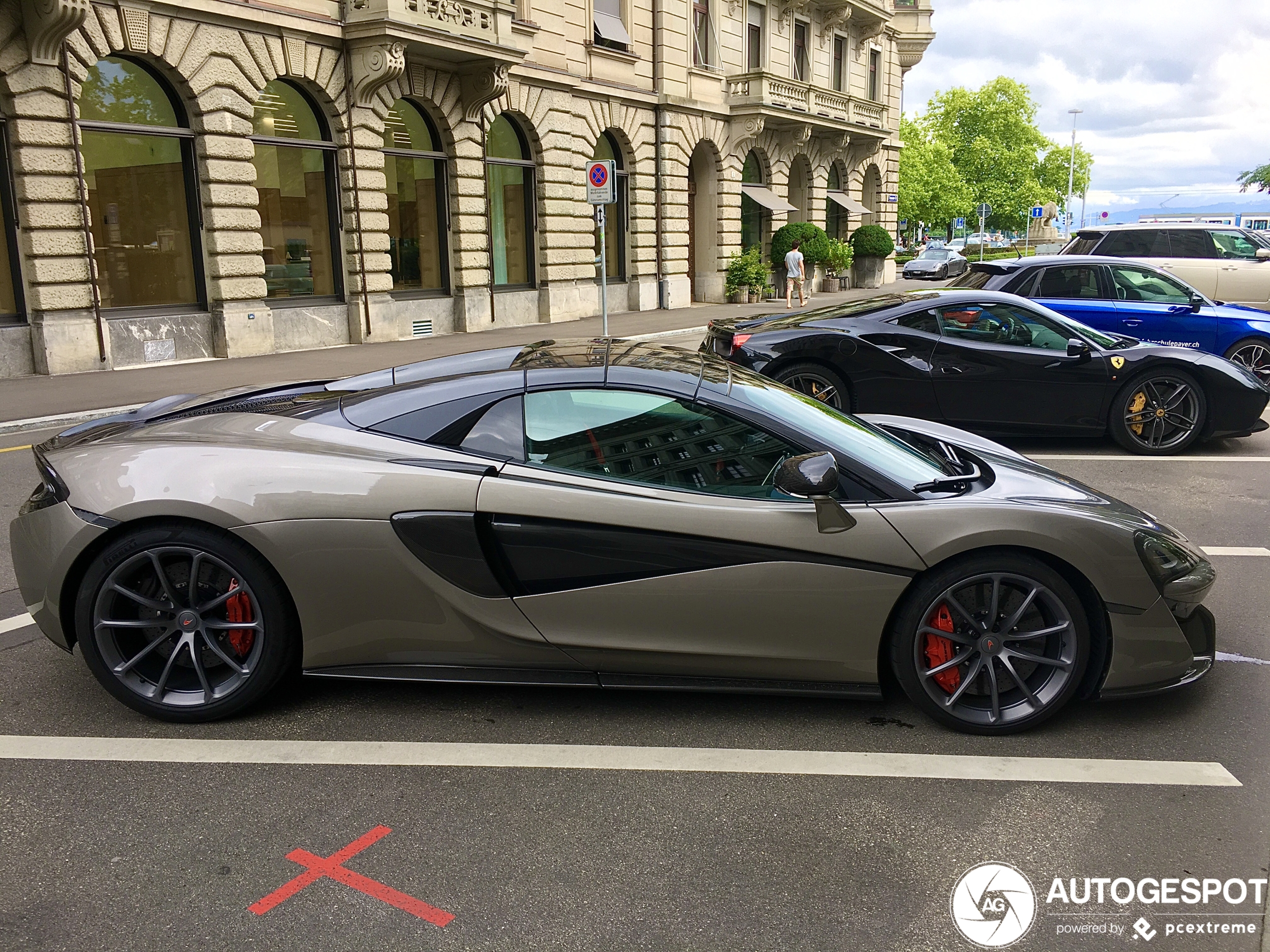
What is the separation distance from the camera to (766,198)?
3381 centimetres

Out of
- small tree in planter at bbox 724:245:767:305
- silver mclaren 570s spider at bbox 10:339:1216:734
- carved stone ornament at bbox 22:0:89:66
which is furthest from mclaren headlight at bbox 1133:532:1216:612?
small tree in planter at bbox 724:245:767:305

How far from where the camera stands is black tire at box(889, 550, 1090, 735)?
374 centimetres

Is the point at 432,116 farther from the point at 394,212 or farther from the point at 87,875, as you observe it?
the point at 87,875

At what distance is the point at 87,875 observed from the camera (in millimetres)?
2990

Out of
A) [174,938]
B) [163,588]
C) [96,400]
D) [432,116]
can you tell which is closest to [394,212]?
[432,116]

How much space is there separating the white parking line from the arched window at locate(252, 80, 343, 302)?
14.1 m

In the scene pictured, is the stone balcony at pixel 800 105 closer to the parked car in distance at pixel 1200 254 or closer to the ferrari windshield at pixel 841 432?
the parked car in distance at pixel 1200 254

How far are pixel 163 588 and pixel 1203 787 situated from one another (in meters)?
Result: 3.58

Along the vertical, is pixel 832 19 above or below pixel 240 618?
above

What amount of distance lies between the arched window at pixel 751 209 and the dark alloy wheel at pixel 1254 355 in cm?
2287

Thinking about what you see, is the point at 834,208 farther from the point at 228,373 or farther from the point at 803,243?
the point at 228,373

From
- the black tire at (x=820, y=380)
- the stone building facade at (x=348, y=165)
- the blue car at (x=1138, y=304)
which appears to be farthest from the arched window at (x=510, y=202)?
the black tire at (x=820, y=380)

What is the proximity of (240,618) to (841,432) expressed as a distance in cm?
234

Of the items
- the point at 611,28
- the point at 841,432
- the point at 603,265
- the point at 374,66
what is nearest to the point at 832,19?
the point at 611,28
